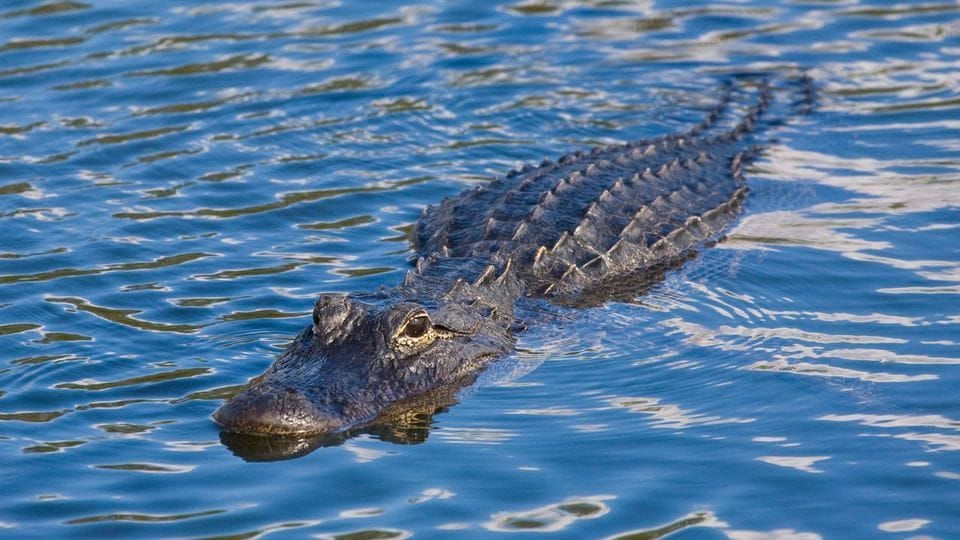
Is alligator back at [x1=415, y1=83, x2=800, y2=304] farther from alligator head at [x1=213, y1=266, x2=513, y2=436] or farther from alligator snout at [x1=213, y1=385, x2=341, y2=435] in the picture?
alligator snout at [x1=213, y1=385, x2=341, y2=435]

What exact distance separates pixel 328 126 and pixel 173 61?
2.57m

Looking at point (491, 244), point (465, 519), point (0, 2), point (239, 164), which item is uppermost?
point (0, 2)

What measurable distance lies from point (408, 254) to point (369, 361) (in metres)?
2.40

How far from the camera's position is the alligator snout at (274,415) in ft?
21.9

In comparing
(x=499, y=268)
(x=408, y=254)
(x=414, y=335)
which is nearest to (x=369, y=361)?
(x=414, y=335)

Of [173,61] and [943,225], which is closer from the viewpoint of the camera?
[943,225]

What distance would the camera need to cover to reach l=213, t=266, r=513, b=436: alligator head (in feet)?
22.3

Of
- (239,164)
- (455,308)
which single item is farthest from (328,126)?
(455,308)

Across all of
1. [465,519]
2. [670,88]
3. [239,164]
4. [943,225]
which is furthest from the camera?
[670,88]

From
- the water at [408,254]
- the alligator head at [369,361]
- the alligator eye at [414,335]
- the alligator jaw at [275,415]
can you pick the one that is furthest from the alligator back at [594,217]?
the alligator jaw at [275,415]

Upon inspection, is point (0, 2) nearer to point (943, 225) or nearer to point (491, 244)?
point (491, 244)

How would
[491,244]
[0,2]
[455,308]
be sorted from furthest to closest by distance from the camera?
[0,2] → [491,244] → [455,308]

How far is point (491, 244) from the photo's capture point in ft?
30.3

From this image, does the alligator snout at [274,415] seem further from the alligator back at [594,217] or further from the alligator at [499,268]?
the alligator back at [594,217]
